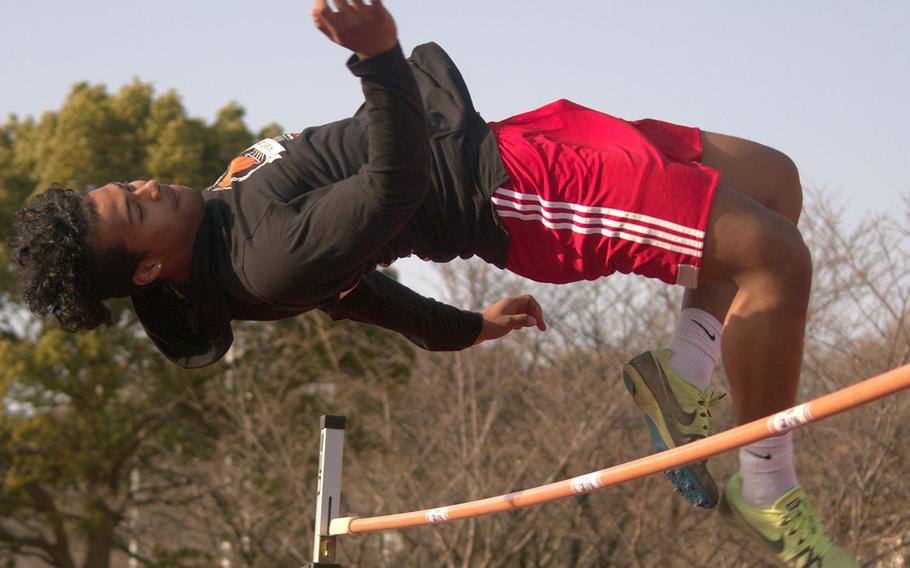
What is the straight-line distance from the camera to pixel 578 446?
9422 mm

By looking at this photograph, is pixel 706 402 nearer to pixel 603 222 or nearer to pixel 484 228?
pixel 603 222

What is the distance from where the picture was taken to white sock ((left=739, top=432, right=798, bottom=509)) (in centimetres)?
279

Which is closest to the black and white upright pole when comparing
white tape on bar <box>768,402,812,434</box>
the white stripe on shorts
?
the white stripe on shorts

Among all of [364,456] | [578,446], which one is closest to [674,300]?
[578,446]

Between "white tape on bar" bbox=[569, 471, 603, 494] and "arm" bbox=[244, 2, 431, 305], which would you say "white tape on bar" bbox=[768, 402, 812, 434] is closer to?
"white tape on bar" bbox=[569, 471, 603, 494]

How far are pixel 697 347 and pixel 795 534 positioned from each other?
0.49m

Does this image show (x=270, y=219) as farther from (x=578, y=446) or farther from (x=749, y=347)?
(x=578, y=446)

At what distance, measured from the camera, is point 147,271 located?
2832 millimetres

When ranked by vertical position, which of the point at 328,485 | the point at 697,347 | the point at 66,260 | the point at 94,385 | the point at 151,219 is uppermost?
the point at 94,385

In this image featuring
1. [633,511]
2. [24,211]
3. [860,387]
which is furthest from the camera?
[633,511]

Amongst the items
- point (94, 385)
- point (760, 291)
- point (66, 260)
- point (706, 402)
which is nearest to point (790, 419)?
point (760, 291)

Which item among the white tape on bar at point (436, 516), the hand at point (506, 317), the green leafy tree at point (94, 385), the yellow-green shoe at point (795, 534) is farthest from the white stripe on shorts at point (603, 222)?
the green leafy tree at point (94, 385)

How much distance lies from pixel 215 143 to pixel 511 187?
13.3 meters

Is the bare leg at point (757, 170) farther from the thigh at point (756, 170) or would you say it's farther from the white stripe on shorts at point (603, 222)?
the white stripe on shorts at point (603, 222)
